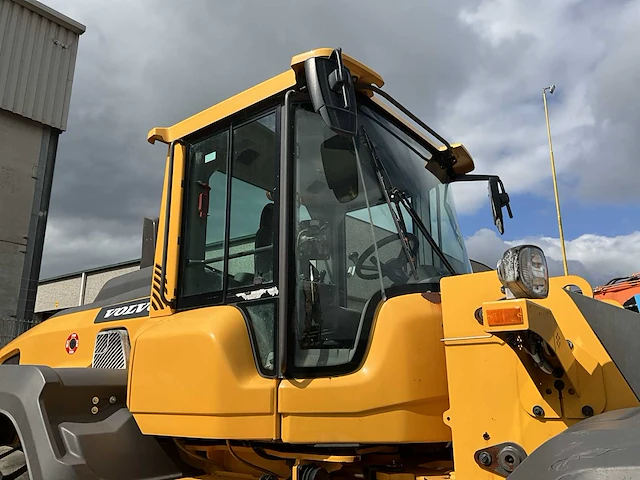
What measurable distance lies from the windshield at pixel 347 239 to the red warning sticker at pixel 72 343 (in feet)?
6.62

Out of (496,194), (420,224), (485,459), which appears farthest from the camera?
(496,194)

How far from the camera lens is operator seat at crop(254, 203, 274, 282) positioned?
267 centimetres

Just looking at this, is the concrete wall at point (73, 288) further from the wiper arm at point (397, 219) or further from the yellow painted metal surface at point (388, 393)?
Result: the yellow painted metal surface at point (388, 393)

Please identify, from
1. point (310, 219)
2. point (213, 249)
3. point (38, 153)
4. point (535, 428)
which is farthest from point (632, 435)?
point (38, 153)

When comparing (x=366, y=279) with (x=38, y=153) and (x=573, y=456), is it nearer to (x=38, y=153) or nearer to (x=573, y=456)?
(x=573, y=456)

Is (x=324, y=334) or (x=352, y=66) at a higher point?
(x=352, y=66)

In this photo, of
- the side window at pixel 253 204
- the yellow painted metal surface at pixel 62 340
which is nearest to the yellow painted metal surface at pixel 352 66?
the side window at pixel 253 204

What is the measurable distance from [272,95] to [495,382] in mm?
1721

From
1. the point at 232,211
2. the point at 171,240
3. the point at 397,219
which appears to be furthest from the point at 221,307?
the point at 397,219

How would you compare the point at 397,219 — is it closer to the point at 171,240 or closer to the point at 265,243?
the point at 265,243

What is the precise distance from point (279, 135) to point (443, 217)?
1137 mm

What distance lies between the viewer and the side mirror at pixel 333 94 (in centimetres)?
226

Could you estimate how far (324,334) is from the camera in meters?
Answer: 2.51

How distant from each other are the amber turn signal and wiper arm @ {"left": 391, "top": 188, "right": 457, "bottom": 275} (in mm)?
1003
